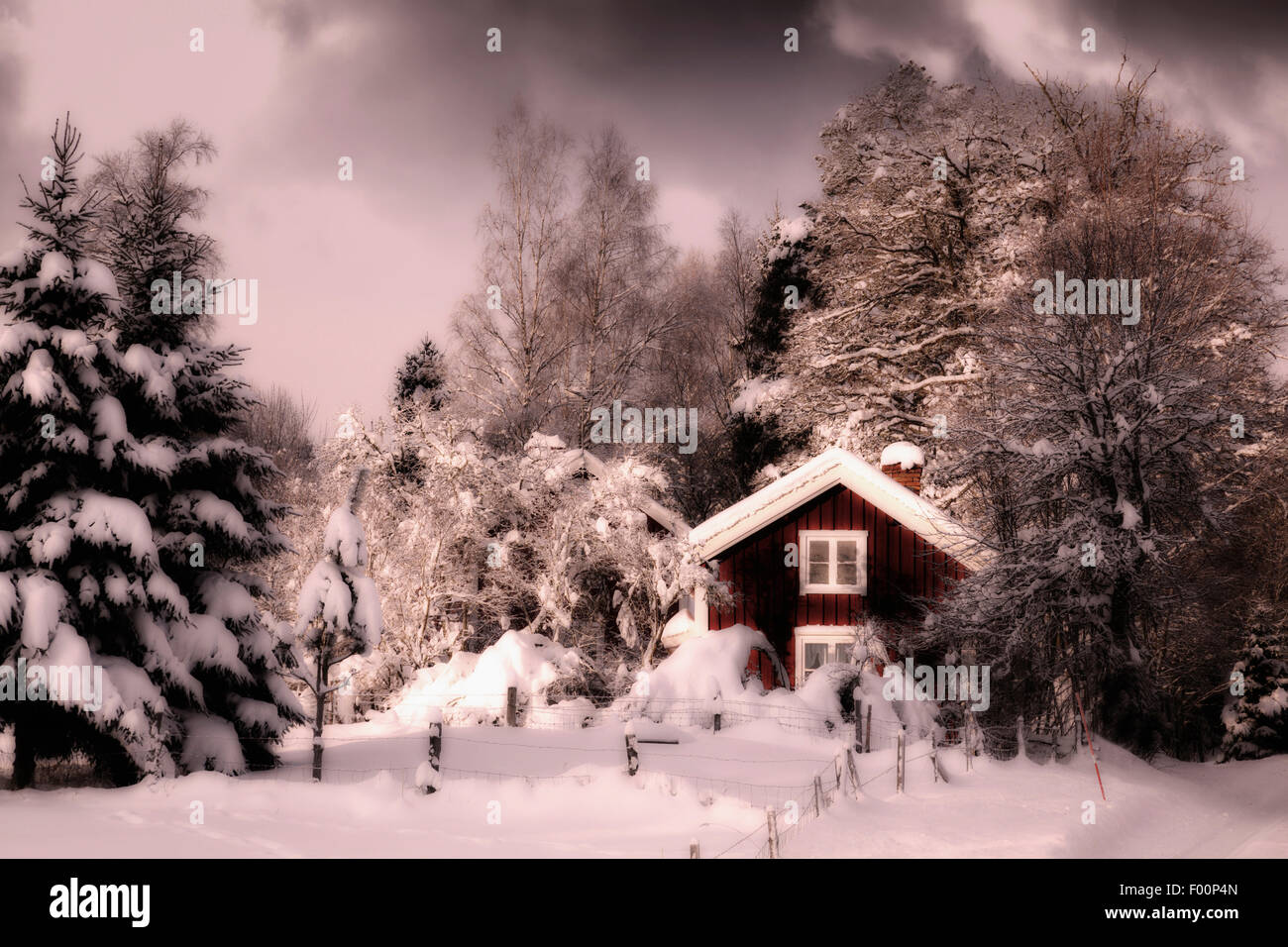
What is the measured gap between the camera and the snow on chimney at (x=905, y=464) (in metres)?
26.1

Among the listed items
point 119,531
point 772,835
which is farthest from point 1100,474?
point 119,531

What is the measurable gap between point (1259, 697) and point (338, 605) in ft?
67.7

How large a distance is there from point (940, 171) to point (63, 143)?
23.0 metres

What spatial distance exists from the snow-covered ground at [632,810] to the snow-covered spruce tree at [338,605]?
166cm

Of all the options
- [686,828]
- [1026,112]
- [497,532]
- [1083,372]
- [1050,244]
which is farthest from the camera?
[1026,112]

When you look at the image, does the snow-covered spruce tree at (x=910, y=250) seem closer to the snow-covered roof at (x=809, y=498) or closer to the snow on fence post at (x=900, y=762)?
the snow-covered roof at (x=809, y=498)

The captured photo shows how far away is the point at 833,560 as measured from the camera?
25.5m

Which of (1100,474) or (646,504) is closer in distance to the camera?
(1100,474)

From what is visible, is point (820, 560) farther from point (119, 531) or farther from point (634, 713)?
point (119, 531)

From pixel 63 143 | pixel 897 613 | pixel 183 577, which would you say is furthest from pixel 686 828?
pixel 897 613

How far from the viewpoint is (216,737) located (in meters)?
14.2

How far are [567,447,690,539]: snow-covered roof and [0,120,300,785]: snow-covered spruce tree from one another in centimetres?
1100

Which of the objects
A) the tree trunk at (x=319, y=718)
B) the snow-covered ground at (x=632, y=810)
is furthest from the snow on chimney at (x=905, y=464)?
the tree trunk at (x=319, y=718)

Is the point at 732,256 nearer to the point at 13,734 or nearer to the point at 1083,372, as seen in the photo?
the point at 1083,372
